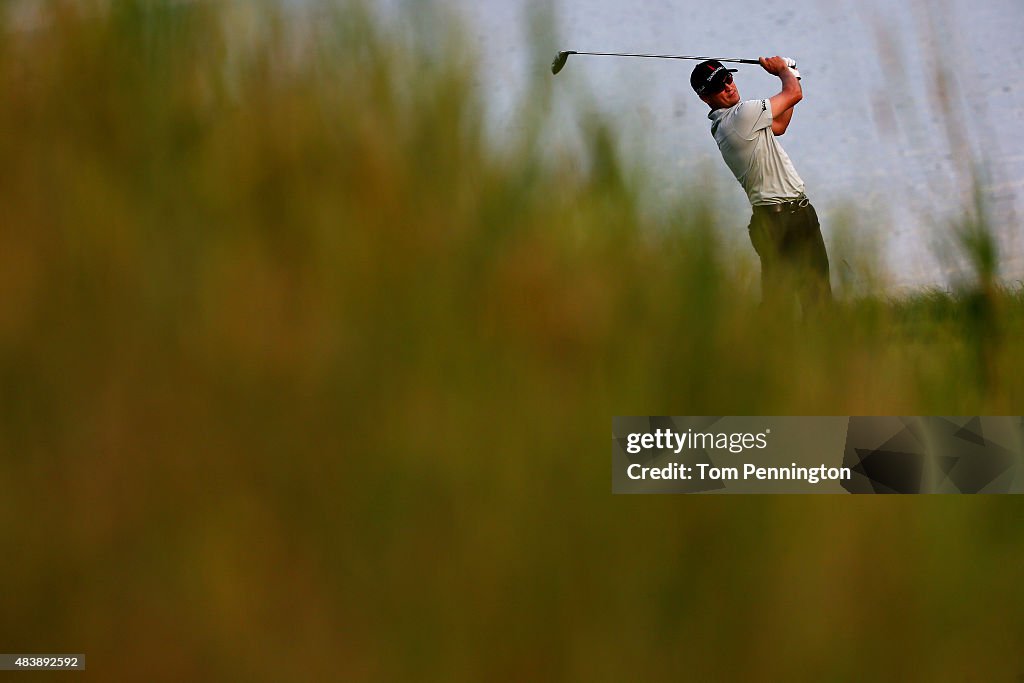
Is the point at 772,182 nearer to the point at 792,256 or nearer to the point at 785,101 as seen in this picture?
the point at 785,101

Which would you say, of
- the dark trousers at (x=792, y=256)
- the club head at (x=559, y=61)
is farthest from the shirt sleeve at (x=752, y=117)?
the club head at (x=559, y=61)

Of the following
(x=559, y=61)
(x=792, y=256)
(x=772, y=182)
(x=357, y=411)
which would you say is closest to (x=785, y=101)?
(x=772, y=182)

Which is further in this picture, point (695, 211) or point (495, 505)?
point (695, 211)

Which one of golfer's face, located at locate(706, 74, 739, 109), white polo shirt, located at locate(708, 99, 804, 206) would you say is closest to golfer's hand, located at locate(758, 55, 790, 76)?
white polo shirt, located at locate(708, 99, 804, 206)

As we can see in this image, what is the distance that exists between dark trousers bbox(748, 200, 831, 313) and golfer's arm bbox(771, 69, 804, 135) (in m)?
0.29

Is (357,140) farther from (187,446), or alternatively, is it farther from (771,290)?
(771,290)

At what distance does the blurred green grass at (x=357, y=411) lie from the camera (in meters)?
0.58

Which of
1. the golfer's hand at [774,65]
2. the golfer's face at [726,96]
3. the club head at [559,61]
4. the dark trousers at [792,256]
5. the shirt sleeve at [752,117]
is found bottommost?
the dark trousers at [792,256]

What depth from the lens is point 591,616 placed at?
593 millimetres

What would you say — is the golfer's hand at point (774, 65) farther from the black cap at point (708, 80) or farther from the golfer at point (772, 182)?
the black cap at point (708, 80)

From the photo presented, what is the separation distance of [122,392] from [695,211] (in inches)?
22.0

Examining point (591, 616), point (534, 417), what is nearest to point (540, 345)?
point (534, 417)

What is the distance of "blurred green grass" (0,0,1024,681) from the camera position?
58 centimetres

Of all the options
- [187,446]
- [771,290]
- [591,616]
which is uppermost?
[771,290]
